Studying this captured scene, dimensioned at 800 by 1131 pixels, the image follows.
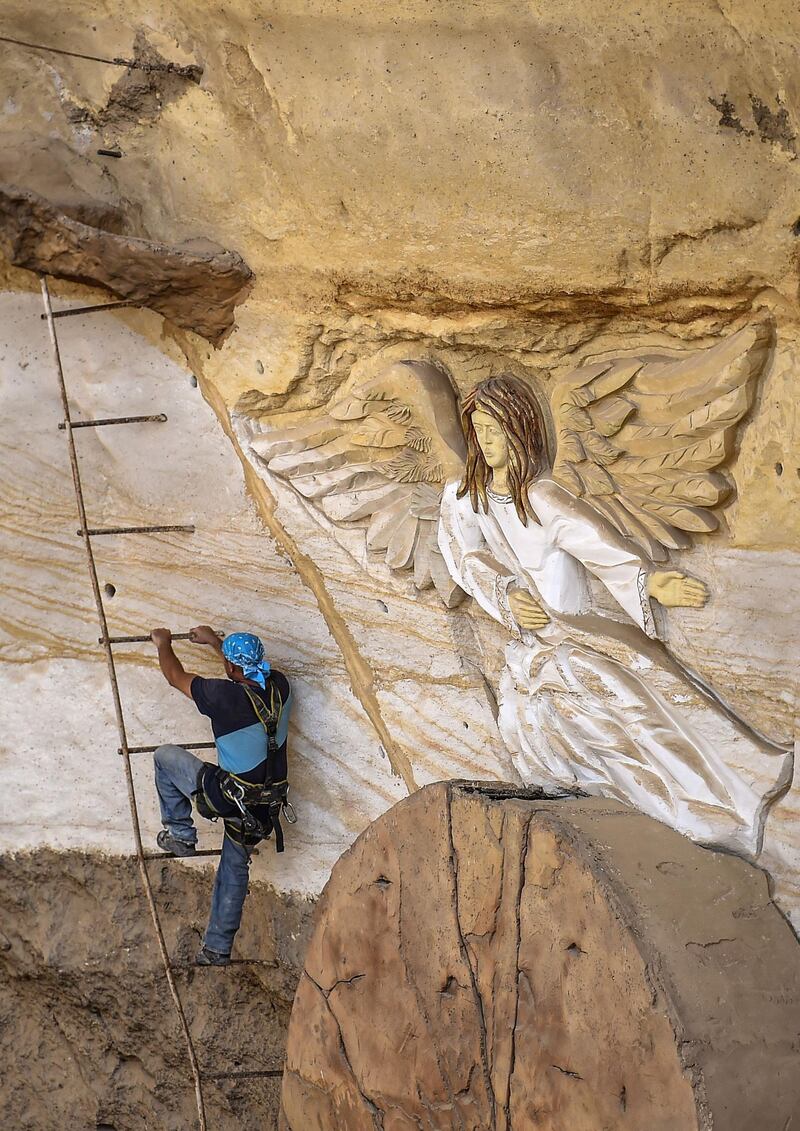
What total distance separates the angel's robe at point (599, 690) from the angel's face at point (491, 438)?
0.10 metres

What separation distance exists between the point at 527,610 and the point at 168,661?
1.10 m

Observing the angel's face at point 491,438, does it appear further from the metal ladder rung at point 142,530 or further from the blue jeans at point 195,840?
the blue jeans at point 195,840

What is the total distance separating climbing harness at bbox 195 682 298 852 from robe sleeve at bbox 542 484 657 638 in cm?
99

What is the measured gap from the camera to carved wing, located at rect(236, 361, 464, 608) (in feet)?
10.5

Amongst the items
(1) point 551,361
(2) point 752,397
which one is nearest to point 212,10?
(1) point 551,361

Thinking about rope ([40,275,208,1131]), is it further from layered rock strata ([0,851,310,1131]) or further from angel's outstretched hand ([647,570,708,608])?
angel's outstretched hand ([647,570,708,608])

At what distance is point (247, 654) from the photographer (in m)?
3.53

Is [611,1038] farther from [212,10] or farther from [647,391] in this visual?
[212,10]

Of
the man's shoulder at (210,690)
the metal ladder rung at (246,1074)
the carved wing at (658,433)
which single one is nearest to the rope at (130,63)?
the carved wing at (658,433)

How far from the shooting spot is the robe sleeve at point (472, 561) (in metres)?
3.22

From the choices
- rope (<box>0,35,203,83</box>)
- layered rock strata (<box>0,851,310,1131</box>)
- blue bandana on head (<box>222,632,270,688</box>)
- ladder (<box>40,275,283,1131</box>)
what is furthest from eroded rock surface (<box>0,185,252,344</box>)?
layered rock strata (<box>0,851,310,1131</box>)

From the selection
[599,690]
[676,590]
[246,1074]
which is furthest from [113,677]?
[676,590]

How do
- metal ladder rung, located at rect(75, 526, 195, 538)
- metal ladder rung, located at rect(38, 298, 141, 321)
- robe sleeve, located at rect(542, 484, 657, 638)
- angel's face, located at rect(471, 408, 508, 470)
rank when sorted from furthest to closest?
metal ladder rung, located at rect(75, 526, 195, 538) → metal ladder rung, located at rect(38, 298, 141, 321) → angel's face, located at rect(471, 408, 508, 470) → robe sleeve, located at rect(542, 484, 657, 638)

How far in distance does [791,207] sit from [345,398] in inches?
48.5
